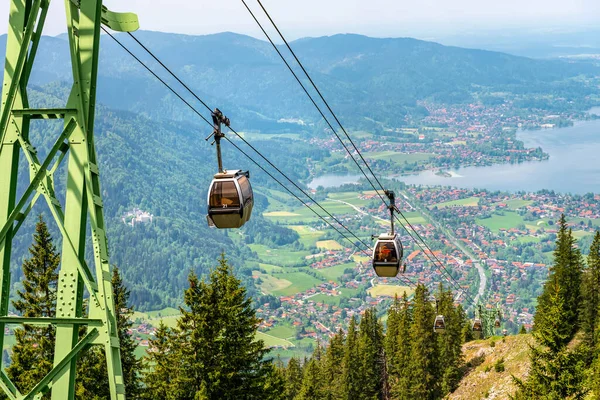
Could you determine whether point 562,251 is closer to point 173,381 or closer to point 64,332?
point 173,381

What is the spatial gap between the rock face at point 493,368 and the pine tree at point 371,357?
14.3 ft

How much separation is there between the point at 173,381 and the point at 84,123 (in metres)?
13.6

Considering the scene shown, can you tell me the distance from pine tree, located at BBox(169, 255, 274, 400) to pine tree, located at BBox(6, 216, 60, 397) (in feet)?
12.1

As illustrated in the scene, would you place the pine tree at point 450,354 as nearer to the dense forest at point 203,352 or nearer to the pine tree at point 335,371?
the pine tree at point 335,371

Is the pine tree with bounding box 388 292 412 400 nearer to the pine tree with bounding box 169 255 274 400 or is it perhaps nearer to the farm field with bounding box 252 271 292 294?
the pine tree with bounding box 169 255 274 400

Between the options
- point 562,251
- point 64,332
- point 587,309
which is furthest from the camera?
point 562,251

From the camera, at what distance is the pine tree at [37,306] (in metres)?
19.6

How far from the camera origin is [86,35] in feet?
20.8

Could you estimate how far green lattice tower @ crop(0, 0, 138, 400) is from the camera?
606 centimetres

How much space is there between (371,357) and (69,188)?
36.1 metres

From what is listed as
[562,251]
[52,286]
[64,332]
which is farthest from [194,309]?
[562,251]

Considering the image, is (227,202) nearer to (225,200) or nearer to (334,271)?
(225,200)

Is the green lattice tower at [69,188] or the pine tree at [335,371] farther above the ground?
the green lattice tower at [69,188]

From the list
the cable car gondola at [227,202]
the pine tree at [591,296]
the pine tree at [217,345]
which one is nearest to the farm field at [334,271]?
the pine tree at [591,296]
